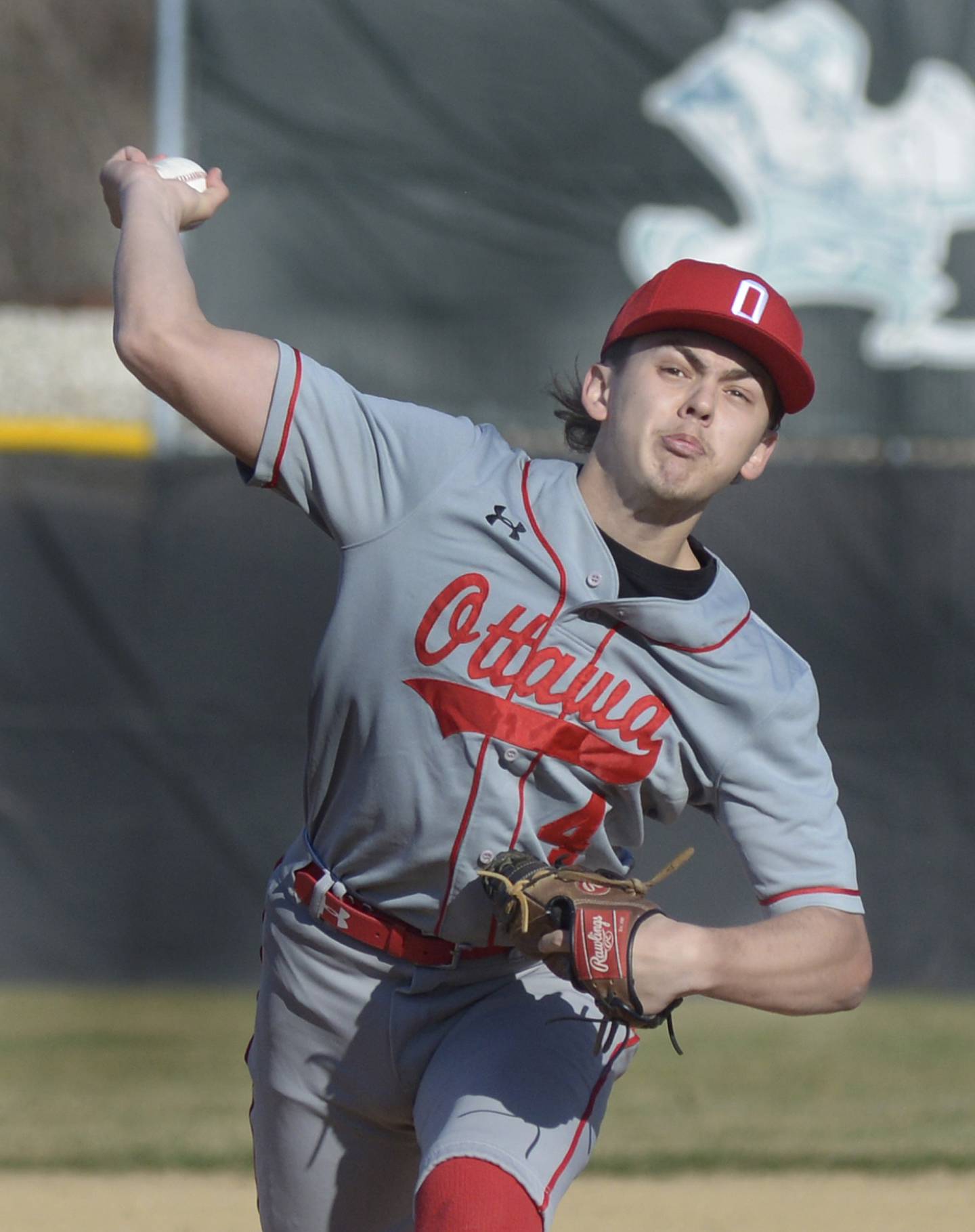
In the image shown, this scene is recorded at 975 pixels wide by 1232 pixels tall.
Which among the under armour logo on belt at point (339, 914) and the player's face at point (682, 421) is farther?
the under armour logo on belt at point (339, 914)

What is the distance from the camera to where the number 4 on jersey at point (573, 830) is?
7.08 ft

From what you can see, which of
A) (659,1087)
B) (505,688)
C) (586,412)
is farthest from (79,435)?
(505,688)

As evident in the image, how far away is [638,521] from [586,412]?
0.26 meters

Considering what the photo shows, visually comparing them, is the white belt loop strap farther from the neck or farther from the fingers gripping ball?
the neck

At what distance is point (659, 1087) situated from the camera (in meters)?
4.66

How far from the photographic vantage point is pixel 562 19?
5602 millimetres

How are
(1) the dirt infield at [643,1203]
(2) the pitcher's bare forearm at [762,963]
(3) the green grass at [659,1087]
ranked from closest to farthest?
(2) the pitcher's bare forearm at [762,963], (1) the dirt infield at [643,1203], (3) the green grass at [659,1087]

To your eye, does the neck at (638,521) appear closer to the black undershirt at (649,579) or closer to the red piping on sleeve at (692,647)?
the black undershirt at (649,579)

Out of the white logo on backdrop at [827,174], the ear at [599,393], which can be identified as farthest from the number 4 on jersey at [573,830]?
the white logo on backdrop at [827,174]

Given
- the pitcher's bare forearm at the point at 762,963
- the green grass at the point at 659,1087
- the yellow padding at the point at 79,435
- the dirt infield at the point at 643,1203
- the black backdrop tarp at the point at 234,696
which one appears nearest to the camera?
the pitcher's bare forearm at the point at 762,963

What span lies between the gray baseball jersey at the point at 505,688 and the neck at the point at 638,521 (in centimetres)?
4

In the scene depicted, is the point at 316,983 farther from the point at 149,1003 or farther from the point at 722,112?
the point at 722,112

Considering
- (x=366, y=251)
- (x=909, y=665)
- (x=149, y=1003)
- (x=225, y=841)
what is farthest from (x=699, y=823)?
(x=366, y=251)

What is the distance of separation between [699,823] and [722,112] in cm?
247
